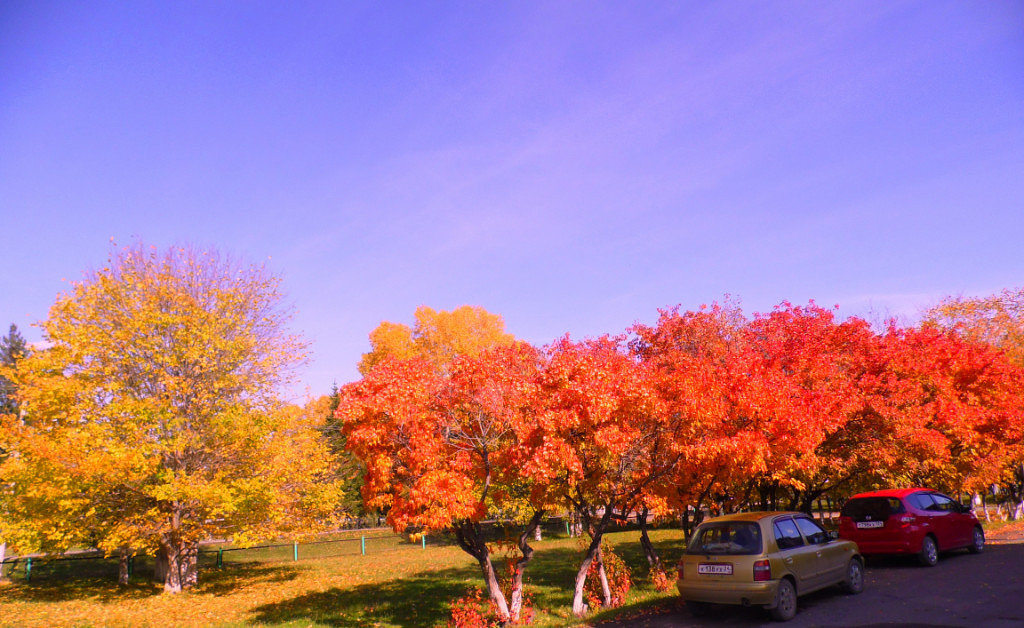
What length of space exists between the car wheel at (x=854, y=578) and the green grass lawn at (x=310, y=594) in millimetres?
3089

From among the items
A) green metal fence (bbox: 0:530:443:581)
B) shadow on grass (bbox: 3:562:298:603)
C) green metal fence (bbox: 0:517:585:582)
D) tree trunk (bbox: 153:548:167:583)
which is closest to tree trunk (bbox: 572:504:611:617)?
green metal fence (bbox: 0:517:585:582)

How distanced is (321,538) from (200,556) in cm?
969

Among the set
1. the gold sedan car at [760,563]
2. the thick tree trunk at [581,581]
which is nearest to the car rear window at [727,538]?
the gold sedan car at [760,563]

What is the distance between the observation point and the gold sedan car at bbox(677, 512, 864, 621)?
8453 mm

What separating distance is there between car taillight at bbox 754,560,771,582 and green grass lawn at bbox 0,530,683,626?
2804mm

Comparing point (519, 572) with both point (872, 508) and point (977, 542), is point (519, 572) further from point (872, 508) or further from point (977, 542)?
point (977, 542)

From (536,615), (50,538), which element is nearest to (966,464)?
(536,615)

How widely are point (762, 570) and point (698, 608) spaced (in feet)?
6.59

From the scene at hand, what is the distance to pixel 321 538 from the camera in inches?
1395

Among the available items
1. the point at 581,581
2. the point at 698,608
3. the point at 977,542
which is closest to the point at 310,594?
the point at 581,581

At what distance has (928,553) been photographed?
1218 cm

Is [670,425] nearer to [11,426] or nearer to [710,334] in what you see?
[710,334]

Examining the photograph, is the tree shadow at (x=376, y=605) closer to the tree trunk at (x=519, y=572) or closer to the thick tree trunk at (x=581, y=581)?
the tree trunk at (x=519, y=572)

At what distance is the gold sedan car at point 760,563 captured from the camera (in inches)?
333
